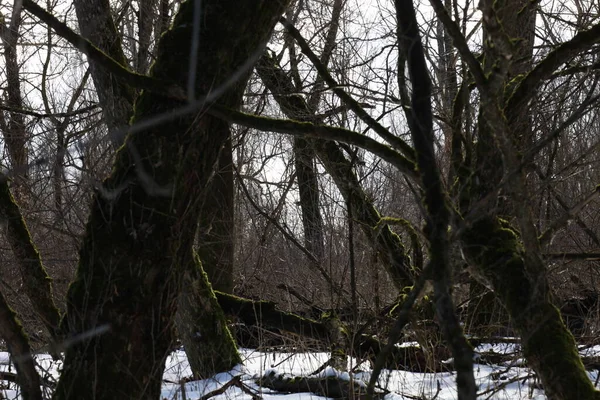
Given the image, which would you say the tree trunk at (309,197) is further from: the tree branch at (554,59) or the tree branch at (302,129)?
the tree branch at (302,129)

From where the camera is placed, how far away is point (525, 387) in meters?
4.16

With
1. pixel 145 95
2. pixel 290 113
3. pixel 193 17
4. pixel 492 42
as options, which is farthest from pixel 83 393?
pixel 290 113

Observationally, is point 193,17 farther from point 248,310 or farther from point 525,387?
point 248,310

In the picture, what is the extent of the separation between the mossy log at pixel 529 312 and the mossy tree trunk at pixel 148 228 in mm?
1353

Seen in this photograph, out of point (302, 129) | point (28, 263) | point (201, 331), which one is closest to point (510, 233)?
point (302, 129)

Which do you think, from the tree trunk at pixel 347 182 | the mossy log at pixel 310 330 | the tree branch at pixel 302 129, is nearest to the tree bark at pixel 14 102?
the mossy log at pixel 310 330

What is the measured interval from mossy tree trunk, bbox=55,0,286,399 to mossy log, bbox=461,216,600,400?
4.44 feet

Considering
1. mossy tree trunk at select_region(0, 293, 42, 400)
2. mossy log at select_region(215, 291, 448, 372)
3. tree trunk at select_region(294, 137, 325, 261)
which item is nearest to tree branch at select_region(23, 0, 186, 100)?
mossy tree trunk at select_region(0, 293, 42, 400)

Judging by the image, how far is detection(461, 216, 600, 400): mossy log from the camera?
8.98 ft

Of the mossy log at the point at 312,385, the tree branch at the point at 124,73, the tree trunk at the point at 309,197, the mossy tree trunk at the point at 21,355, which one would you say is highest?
the tree trunk at the point at 309,197

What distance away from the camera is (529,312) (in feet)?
9.41

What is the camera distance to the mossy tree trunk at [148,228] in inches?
108

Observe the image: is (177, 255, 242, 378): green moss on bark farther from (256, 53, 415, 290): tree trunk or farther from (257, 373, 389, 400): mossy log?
(256, 53, 415, 290): tree trunk

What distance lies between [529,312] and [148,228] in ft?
5.51
